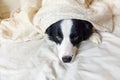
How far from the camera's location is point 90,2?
121 centimetres

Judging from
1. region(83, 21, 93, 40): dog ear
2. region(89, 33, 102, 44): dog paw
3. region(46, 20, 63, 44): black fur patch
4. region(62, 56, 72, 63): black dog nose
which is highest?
region(46, 20, 63, 44): black fur patch

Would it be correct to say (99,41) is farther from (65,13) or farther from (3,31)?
(3,31)

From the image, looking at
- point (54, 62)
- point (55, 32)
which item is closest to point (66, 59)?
point (54, 62)

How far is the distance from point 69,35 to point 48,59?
14 centimetres

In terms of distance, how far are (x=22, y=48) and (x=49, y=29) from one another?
6.2 inches

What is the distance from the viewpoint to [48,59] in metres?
1.04

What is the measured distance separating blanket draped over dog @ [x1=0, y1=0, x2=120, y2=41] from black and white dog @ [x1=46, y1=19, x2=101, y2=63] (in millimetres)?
27

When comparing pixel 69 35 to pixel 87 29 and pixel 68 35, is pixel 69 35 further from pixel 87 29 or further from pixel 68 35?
pixel 87 29

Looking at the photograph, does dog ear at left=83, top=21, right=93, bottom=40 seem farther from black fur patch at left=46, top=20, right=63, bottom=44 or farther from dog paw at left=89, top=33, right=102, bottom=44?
black fur patch at left=46, top=20, right=63, bottom=44

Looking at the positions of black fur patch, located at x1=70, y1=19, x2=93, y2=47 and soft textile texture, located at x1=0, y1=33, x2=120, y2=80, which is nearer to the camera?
soft textile texture, located at x1=0, y1=33, x2=120, y2=80

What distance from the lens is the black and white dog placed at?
3.40 feet

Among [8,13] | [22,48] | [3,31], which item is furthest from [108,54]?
[8,13]

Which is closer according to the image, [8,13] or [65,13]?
[65,13]

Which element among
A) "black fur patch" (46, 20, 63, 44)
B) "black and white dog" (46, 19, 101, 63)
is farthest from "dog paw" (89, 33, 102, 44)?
"black fur patch" (46, 20, 63, 44)
